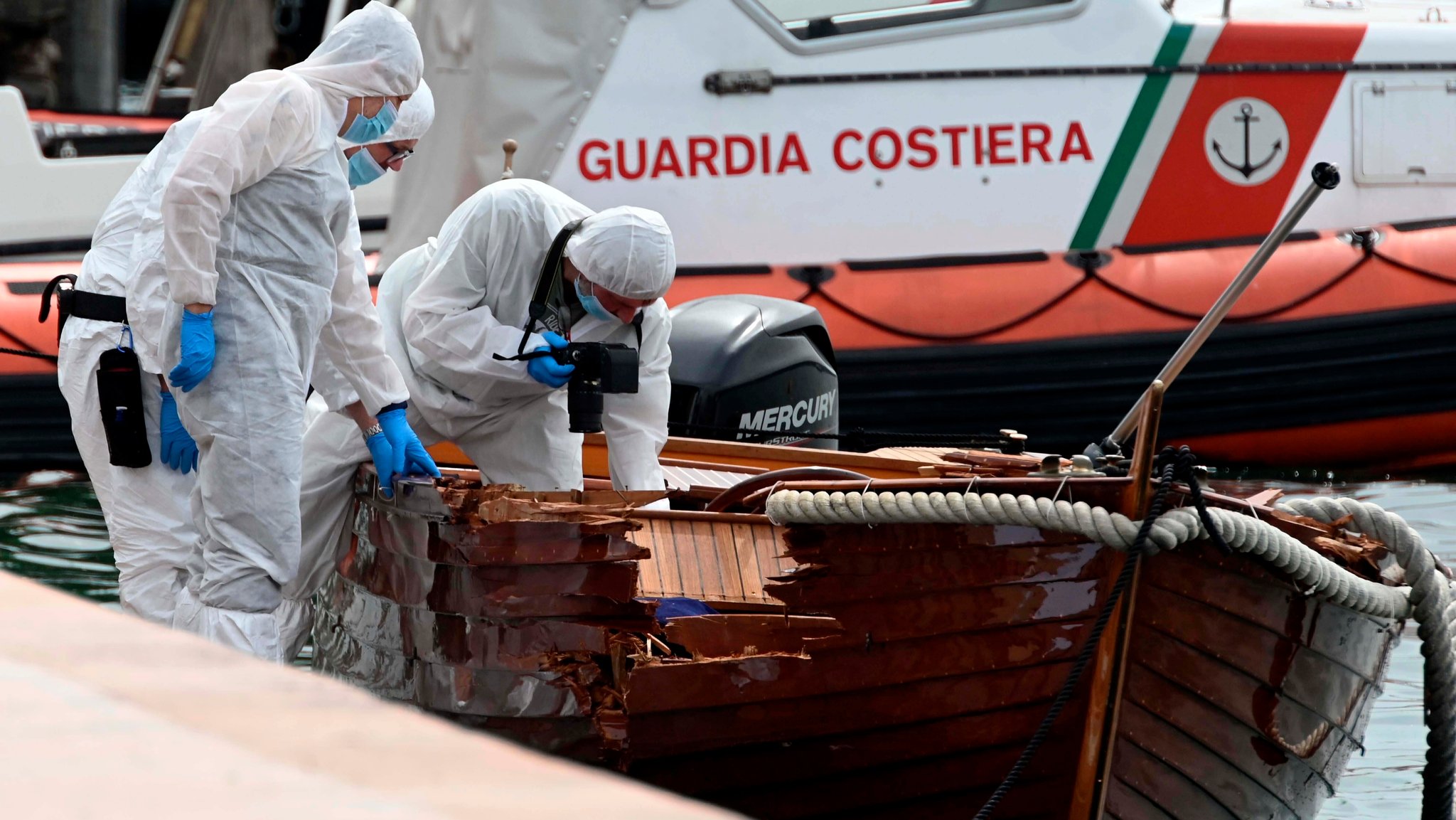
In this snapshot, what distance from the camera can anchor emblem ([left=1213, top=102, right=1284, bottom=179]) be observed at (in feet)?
24.7

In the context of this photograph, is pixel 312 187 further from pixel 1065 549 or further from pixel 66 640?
pixel 66 640

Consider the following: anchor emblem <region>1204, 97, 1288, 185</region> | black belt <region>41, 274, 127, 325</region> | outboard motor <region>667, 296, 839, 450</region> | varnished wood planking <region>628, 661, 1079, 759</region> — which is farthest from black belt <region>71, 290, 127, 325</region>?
anchor emblem <region>1204, 97, 1288, 185</region>

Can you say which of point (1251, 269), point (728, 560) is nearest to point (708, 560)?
point (728, 560)

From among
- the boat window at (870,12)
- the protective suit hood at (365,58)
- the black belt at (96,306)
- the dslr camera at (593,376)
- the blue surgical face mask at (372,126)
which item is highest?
the boat window at (870,12)

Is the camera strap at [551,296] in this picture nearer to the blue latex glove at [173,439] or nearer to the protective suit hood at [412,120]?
the protective suit hood at [412,120]

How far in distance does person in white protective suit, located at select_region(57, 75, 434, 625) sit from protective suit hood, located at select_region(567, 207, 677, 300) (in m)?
0.47

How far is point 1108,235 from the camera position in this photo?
7.50m

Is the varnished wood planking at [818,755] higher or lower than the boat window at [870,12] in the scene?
lower

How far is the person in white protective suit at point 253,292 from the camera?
335 cm

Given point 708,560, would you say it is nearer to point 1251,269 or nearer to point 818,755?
point 818,755

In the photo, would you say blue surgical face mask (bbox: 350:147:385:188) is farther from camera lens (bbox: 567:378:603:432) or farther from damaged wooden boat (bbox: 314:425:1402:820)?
damaged wooden boat (bbox: 314:425:1402:820)

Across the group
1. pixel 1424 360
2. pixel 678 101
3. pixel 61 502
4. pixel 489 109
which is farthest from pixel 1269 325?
pixel 61 502

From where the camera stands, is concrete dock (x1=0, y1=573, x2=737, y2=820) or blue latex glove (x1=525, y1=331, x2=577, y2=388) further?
blue latex glove (x1=525, y1=331, x2=577, y2=388)

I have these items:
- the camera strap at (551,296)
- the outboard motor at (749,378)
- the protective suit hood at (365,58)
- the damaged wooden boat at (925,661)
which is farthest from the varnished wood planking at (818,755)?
the outboard motor at (749,378)
